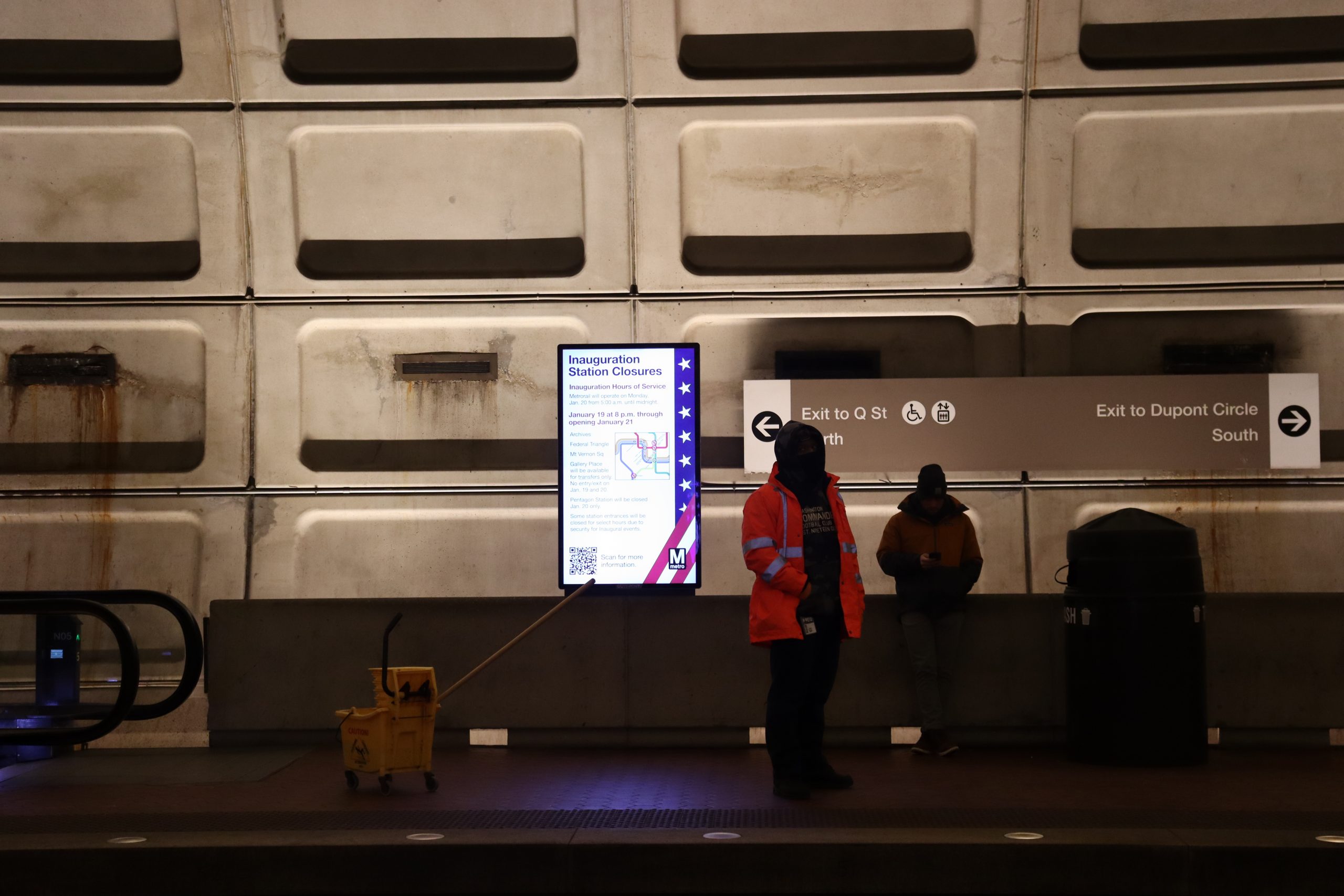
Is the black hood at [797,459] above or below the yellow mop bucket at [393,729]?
above

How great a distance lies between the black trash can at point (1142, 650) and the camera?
23.4 ft

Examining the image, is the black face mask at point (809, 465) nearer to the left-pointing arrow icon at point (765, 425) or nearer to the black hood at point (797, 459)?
the black hood at point (797, 459)

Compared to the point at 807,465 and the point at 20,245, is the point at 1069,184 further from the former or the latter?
the point at 20,245

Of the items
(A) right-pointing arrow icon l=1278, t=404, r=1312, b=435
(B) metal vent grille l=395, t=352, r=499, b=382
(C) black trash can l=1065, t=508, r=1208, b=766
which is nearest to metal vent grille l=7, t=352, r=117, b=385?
(B) metal vent grille l=395, t=352, r=499, b=382

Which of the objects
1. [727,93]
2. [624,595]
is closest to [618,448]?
[624,595]

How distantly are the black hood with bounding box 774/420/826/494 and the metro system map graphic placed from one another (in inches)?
85.0

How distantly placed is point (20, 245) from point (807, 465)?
277 inches

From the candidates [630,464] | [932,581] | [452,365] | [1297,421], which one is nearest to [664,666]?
[630,464]

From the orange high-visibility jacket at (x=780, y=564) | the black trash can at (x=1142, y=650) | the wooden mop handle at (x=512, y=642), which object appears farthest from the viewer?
the black trash can at (x=1142, y=650)

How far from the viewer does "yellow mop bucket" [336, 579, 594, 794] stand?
21.3 feet

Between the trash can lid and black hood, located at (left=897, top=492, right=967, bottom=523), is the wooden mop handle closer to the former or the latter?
black hood, located at (left=897, top=492, right=967, bottom=523)

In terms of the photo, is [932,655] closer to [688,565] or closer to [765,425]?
[688,565]

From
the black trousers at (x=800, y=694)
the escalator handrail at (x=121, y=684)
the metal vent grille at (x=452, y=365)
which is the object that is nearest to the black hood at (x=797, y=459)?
the black trousers at (x=800, y=694)

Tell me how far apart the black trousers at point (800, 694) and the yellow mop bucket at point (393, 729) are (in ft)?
6.04
